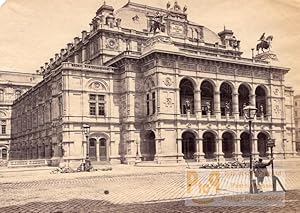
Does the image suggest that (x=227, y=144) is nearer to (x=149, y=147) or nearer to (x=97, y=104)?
(x=149, y=147)

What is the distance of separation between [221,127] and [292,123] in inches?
722

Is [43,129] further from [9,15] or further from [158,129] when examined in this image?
[9,15]

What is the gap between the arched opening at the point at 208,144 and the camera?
4756cm

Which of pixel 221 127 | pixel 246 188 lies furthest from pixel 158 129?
pixel 246 188

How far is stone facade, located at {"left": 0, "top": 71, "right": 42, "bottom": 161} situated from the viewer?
78938 mm

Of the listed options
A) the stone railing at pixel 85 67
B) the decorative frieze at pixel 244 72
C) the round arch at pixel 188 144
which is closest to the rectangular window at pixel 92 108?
the stone railing at pixel 85 67

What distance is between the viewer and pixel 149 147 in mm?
46125

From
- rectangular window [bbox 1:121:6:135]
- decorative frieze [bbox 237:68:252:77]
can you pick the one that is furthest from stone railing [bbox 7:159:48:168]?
rectangular window [bbox 1:121:6:135]

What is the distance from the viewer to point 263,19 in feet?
32.7

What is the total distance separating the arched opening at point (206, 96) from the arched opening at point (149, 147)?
27.0 feet

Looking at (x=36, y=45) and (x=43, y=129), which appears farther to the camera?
(x=43, y=129)

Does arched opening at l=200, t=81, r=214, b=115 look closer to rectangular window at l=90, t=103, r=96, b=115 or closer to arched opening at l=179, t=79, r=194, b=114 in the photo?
arched opening at l=179, t=79, r=194, b=114

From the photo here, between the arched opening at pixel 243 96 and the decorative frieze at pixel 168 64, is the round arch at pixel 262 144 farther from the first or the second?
the decorative frieze at pixel 168 64

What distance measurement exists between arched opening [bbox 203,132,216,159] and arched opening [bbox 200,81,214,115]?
3497 millimetres
